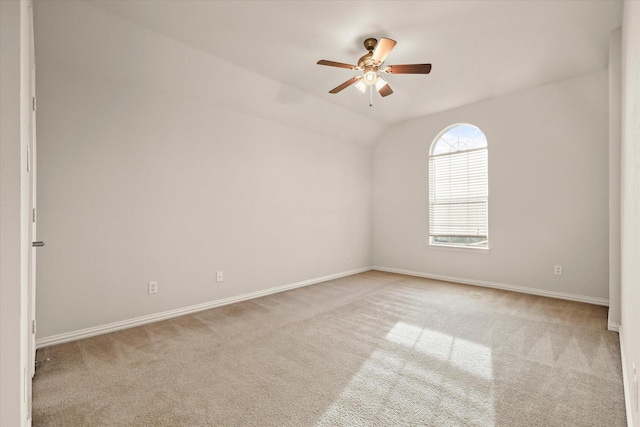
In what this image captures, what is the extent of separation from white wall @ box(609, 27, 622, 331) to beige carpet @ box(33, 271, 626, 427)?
12.1 inches

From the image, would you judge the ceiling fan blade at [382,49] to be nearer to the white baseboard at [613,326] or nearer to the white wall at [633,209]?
the white wall at [633,209]

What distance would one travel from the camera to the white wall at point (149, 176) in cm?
264

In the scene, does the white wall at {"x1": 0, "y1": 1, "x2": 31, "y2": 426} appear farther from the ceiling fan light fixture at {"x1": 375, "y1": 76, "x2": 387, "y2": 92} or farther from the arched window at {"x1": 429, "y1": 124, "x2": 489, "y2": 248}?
the arched window at {"x1": 429, "y1": 124, "x2": 489, "y2": 248}

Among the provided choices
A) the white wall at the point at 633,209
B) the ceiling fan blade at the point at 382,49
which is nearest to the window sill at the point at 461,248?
the white wall at the point at 633,209

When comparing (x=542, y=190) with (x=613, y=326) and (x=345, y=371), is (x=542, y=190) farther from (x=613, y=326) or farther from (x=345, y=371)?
(x=345, y=371)

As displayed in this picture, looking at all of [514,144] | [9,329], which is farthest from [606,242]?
[9,329]

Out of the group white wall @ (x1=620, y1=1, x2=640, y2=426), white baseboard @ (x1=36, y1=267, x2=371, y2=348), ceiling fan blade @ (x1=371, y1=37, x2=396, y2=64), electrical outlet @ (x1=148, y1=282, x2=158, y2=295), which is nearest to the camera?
white wall @ (x1=620, y1=1, x2=640, y2=426)

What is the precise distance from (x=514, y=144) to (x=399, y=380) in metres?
3.80

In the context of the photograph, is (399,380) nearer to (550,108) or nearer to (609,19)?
(609,19)

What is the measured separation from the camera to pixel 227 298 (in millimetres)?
3805

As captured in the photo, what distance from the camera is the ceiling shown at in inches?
99.8

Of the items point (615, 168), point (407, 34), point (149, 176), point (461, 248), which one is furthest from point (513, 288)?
point (149, 176)

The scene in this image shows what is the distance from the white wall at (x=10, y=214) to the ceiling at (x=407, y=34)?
188 centimetres

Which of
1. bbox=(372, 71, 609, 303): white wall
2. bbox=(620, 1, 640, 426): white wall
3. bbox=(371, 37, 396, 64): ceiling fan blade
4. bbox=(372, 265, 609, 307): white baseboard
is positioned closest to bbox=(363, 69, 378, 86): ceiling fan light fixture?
bbox=(371, 37, 396, 64): ceiling fan blade
